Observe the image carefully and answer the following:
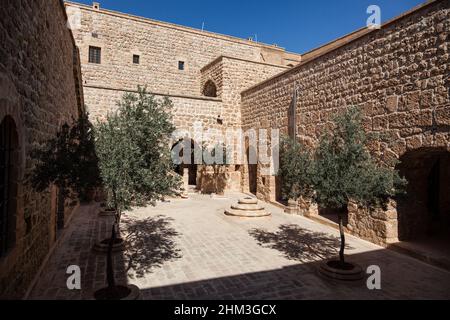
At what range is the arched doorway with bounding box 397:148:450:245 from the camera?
23.1ft

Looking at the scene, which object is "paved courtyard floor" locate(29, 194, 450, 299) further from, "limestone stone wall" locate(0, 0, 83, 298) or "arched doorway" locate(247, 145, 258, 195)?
"arched doorway" locate(247, 145, 258, 195)

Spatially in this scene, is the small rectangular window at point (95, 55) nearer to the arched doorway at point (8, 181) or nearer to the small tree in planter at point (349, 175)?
the arched doorway at point (8, 181)

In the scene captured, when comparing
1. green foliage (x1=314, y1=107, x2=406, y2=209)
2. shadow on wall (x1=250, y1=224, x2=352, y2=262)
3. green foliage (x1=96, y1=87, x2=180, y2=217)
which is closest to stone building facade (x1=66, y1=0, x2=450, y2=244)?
shadow on wall (x1=250, y1=224, x2=352, y2=262)

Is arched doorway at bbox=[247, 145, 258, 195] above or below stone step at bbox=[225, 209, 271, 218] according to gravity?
above

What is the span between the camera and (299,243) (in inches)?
296

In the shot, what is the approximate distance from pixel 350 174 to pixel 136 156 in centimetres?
373

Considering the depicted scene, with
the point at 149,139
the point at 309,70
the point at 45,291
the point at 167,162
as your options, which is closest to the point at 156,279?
the point at 45,291

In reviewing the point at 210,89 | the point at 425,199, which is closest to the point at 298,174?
the point at 425,199

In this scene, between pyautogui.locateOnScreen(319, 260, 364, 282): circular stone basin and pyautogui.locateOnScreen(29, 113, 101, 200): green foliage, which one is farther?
pyautogui.locateOnScreen(319, 260, 364, 282): circular stone basin

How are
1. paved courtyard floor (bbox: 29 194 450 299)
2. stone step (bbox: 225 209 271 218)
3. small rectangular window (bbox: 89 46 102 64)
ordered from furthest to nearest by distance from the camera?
Result: small rectangular window (bbox: 89 46 102 64) < stone step (bbox: 225 209 271 218) < paved courtyard floor (bbox: 29 194 450 299)

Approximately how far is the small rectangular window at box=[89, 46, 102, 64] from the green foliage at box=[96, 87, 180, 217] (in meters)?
14.9

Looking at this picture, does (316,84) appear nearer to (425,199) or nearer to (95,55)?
(425,199)

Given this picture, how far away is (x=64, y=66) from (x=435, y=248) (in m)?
10.1

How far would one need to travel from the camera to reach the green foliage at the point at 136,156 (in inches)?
174
